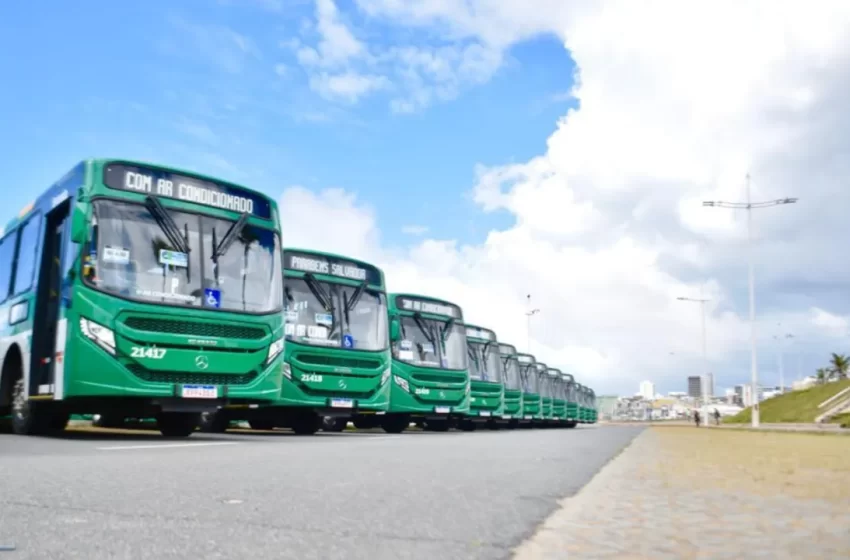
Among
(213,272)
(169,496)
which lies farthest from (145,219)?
(169,496)

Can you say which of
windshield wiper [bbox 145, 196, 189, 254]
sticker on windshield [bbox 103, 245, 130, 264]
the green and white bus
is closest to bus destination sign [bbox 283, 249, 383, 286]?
windshield wiper [bbox 145, 196, 189, 254]

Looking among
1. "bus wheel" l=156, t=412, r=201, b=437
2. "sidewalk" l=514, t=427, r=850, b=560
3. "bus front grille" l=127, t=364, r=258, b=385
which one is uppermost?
"bus front grille" l=127, t=364, r=258, b=385

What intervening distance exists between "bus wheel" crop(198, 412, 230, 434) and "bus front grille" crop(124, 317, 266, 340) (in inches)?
118

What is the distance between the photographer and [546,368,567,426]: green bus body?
131 feet

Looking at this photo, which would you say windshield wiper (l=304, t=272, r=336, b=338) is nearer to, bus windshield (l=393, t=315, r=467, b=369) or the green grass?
bus windshield (l=393, t=315, r=467, b=369)

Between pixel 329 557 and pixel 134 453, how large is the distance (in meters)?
5.62

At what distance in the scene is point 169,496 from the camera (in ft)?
14.8

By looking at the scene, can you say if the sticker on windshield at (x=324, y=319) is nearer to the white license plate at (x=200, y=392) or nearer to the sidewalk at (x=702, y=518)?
the white license plate at (x=200, y=392)

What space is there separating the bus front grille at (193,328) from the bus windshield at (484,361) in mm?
14593

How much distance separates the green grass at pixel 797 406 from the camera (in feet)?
217

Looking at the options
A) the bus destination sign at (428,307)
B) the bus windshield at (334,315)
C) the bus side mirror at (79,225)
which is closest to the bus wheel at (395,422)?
the bus destination sign at (428,307)

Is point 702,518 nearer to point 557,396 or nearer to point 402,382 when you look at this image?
point 402,382

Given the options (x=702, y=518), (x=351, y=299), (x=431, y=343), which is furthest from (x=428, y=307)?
(x=702, y=518)

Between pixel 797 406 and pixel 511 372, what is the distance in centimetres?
5102
